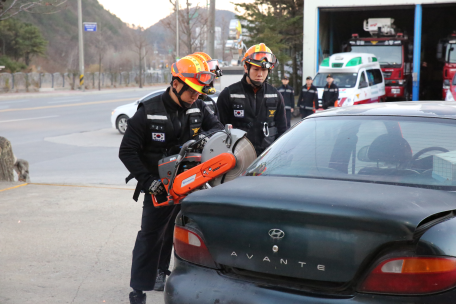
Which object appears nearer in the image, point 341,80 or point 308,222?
point 308,222

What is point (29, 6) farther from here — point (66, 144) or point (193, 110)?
point (66, 144)

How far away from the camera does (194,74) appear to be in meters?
3.44

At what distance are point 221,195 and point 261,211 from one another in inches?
11.1

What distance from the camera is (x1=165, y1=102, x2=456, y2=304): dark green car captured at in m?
2.08

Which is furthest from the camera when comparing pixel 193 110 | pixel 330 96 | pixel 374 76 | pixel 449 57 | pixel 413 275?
pixel 449 57

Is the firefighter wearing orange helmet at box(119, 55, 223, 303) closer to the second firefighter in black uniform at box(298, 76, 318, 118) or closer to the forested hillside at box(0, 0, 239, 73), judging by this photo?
the second firefighter in black uniform at box(298, 76, 318, 118)

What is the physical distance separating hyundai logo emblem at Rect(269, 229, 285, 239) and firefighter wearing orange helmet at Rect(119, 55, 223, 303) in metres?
1.30

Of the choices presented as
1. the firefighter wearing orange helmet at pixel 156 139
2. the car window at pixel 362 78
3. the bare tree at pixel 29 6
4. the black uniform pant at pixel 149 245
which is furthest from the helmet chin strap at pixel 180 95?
the car window at pixel 362 78

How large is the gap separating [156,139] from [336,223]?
1785 millimetres

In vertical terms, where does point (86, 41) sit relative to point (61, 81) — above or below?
above

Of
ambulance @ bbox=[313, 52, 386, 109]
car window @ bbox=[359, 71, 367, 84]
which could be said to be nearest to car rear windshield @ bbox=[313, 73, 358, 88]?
ambulance @ bbox=[313, 52, 386, 109]

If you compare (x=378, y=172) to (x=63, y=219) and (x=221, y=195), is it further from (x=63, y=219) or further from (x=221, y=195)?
(x=63, y=219)

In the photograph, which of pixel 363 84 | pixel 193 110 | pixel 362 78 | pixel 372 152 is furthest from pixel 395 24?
pixel 372 152

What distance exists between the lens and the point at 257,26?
25.4 meters
